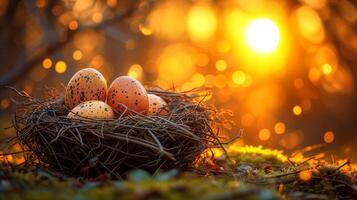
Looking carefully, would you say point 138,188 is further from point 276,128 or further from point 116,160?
point 276,128

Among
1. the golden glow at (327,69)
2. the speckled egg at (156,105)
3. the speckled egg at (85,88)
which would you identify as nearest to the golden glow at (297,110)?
the golden glow at (327,69)

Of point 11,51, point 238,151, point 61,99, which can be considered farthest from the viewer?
point 11,51

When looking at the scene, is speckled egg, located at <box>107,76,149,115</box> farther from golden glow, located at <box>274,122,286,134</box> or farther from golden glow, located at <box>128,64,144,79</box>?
golden glow, located at <box>274,122,286,134</box>

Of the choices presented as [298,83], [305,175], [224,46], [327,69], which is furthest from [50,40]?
[305,175]

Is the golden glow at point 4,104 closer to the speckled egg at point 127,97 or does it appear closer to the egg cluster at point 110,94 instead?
the egg cluster at point 110,94

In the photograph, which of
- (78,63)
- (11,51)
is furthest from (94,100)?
(78,63)
